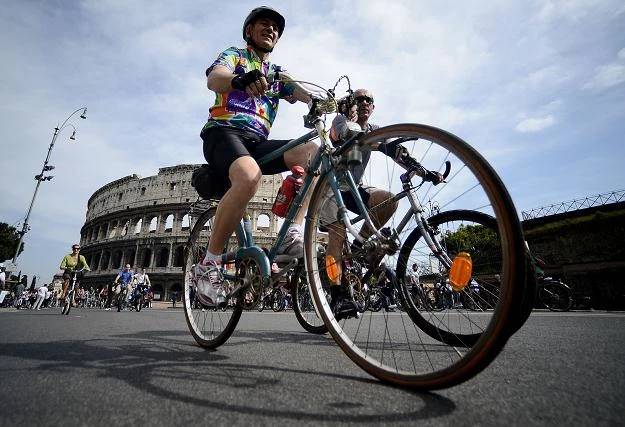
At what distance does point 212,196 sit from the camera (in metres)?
2.49

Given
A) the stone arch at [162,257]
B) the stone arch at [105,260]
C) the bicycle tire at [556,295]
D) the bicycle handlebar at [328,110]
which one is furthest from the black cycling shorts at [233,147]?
the stone arch at [105,260]

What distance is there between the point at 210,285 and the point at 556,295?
35.5ft

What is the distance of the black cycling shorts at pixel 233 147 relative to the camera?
2.11m

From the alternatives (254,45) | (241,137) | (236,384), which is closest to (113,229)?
(254,45)

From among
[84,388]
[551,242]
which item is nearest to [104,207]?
[551,242]

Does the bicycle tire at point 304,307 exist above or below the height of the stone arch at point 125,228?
below

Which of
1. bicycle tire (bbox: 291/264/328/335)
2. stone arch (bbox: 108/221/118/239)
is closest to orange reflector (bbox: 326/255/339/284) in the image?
bicycle tire (bbox: 291/264/328/335)

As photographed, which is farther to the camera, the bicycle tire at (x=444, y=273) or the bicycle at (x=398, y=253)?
the bicycle tire at (x=444, y=273)

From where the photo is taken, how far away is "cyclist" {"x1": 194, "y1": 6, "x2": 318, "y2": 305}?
2.06 meters

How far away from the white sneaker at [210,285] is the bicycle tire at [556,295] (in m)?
9.64

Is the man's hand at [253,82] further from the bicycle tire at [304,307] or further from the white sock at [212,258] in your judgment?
the bicycle tire at [304,307]

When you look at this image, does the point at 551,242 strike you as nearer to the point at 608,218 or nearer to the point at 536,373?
the point at 608,218

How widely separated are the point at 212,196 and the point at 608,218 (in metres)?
25.5

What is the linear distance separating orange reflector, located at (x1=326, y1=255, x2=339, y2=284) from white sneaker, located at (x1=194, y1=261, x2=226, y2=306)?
76 centimetres
